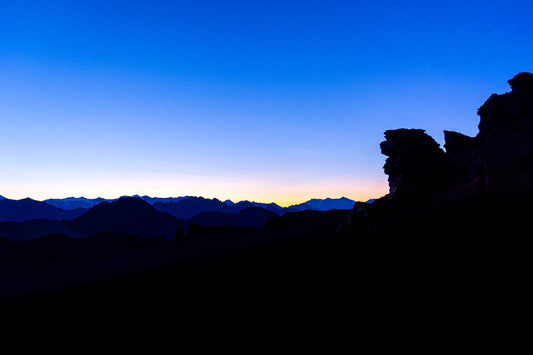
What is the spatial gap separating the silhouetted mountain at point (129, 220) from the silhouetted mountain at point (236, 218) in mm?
17700

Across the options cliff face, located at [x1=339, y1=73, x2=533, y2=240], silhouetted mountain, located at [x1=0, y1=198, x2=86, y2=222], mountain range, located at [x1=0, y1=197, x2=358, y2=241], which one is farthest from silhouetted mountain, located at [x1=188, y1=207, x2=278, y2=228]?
cliff face, located at [x1=339, y1=73, x2=533, y2=240]

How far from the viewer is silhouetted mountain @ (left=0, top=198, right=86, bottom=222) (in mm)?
171125

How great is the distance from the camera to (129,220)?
133750 millimetres

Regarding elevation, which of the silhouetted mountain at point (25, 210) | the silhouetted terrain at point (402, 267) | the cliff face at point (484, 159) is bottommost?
→ the silhouetted terrain at point (402, 267)

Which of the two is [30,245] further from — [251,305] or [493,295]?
[493,295]

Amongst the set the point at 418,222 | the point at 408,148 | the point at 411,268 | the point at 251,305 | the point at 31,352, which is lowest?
the point at 31,352

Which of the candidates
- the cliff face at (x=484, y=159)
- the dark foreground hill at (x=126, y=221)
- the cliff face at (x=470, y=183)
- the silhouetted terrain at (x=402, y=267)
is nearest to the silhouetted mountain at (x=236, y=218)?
the dark foreground hill at (x=126, y=221)

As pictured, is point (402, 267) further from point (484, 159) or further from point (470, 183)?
point (484, 159)

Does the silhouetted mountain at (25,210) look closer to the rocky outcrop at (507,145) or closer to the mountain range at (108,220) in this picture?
the mountain range at (108,220)

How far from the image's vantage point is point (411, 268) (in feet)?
31.9

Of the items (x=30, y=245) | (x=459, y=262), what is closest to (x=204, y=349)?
(x=459, y=262)

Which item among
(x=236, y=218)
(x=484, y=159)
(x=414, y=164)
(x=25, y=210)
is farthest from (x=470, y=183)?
(x=25, y=210)

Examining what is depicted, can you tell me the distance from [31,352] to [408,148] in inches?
796

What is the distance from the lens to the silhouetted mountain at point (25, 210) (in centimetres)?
17112
